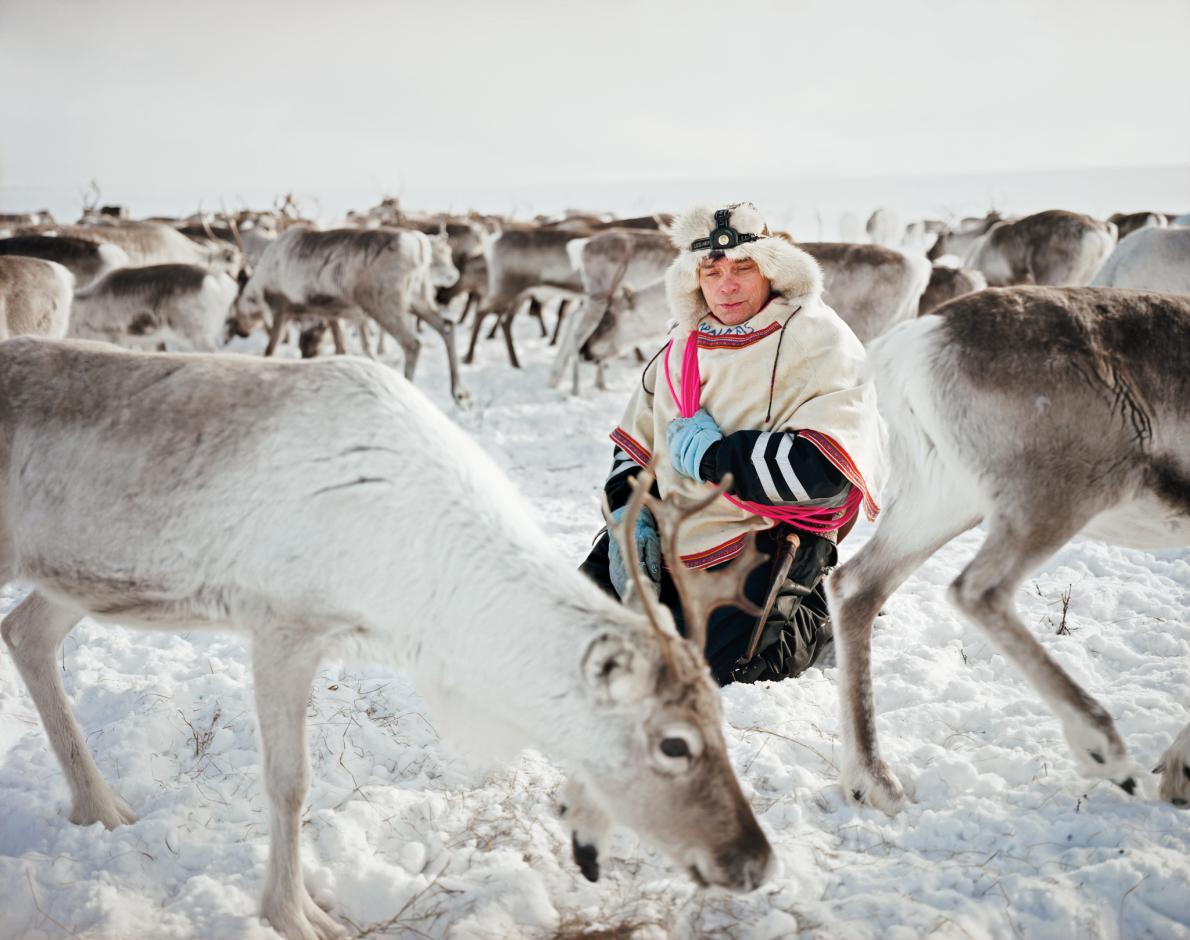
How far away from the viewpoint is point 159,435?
6.34 feet

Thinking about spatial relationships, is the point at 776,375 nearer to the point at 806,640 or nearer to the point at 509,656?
the point at 806,640

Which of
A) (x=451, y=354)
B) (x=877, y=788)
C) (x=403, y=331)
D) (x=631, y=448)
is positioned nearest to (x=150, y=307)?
(x=403, y=331)

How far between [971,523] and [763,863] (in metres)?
1.25

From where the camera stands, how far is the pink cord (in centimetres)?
281

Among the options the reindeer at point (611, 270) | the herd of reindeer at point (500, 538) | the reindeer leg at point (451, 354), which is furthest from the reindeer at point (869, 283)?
the herd of reindeer at point (500, 538)

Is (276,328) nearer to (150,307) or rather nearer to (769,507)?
(150,307)

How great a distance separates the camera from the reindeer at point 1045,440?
6.84 ft

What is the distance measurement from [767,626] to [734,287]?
3.73 ft

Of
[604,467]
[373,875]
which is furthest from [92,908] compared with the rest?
[604,467]

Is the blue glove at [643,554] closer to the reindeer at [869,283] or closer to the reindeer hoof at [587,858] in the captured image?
the reindeer hoof at [587,858]

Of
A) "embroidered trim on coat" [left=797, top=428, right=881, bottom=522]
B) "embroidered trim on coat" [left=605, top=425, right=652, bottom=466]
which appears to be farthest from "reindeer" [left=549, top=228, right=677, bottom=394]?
"embroidered trim on coat" [left=797, top=428, right=881, bottom=522]

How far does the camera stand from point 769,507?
2805mm

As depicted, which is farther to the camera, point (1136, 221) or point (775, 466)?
point (1136, 221)

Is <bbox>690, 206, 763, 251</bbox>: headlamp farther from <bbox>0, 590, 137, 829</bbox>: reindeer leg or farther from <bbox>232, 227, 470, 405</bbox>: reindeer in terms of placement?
<bbox>232, 227, 470, 405</bbox>: reindeer
